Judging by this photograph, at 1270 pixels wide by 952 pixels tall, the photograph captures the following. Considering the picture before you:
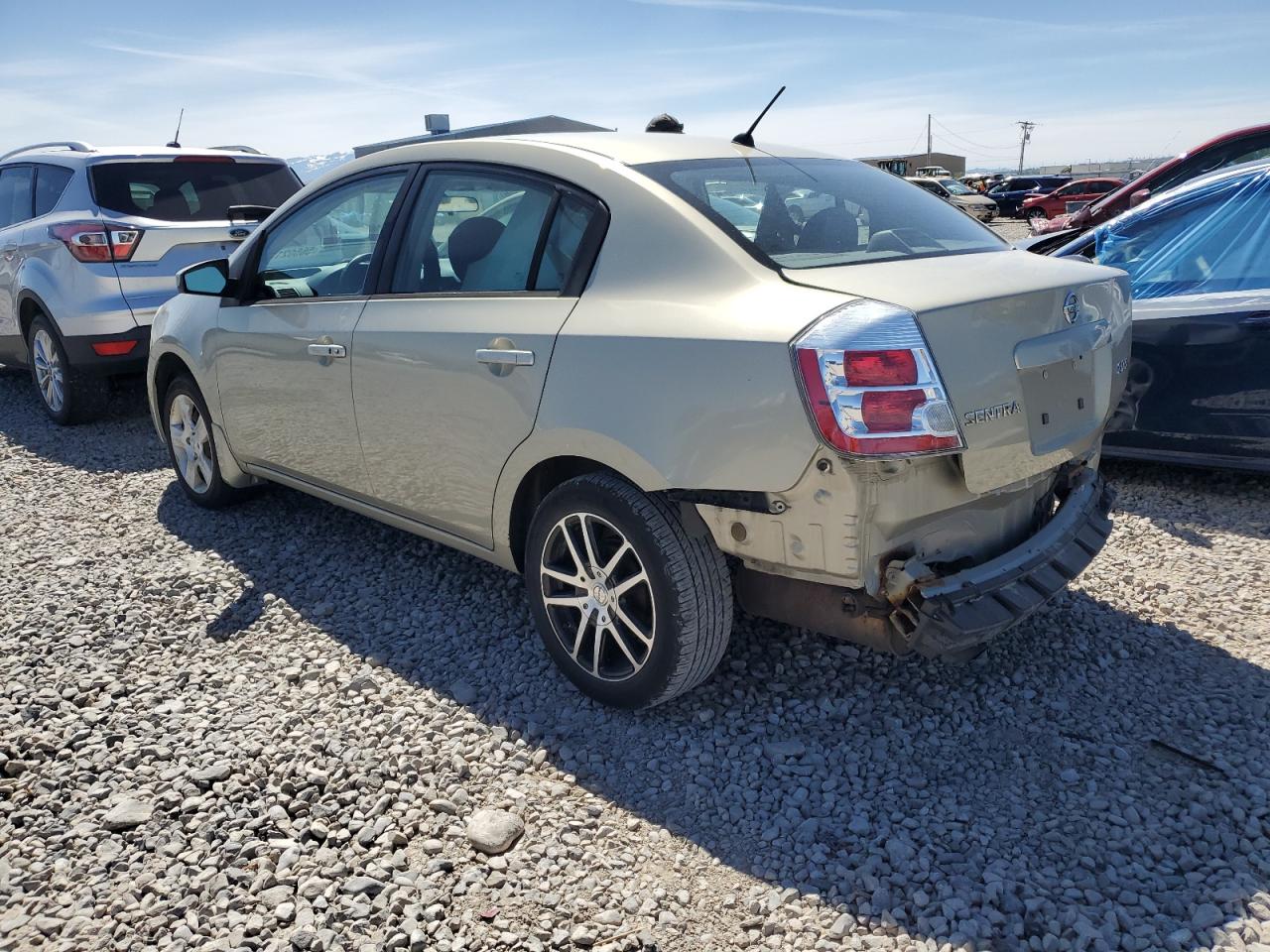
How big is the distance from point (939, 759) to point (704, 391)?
1287 mm

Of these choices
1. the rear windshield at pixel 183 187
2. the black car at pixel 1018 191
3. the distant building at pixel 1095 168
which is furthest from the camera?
the distant building at pixel 1095 168

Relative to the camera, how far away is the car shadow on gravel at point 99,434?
6285mm

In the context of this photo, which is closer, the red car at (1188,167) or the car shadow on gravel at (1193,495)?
the car shadow on gravel at (1193,495)

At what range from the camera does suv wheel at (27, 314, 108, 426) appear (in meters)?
6.79

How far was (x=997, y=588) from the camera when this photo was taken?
2.64 meters

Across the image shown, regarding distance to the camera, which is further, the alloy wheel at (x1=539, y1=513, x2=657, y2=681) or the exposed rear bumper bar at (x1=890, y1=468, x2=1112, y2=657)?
the alloy wheel at (x1=539, y1=513, x2=657, y2=681)

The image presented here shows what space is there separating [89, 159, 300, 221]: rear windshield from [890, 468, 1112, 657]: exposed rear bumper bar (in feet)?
19.9

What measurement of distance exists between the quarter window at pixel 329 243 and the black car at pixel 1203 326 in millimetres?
3207

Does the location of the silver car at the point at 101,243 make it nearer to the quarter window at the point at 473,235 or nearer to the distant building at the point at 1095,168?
the quarter window at the point at 473,235

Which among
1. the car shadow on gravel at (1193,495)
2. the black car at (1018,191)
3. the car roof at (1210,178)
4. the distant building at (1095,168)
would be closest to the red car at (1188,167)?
the car roof at (1210,178)

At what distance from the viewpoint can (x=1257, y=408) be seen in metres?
4.38

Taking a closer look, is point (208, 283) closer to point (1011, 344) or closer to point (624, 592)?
point (624, 592)

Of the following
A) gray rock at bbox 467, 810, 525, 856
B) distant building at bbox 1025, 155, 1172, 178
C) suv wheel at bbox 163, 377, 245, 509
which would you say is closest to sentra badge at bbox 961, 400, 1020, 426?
gray rock at bbox 467, 810, 525, 856

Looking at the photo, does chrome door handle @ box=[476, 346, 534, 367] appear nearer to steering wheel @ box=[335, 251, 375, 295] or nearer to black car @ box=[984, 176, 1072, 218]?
steering wheel @ box=[335, 251, 375, 295]
